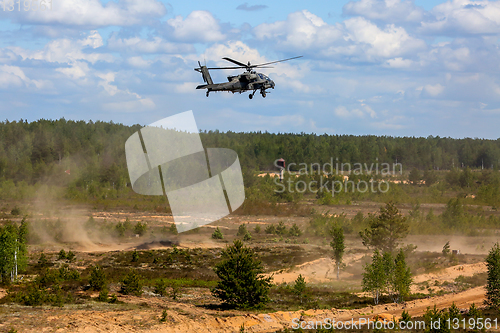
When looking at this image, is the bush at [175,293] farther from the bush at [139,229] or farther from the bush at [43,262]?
the bush at [139,229]

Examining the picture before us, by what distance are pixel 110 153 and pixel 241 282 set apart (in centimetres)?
10908

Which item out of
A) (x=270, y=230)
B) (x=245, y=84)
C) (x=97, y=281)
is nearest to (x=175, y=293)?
(x=97, y=281)

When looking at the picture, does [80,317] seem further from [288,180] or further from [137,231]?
[288,180]

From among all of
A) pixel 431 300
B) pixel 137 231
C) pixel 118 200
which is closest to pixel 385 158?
pixel 118 200

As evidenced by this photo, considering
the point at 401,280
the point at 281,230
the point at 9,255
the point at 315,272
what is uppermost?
the point at 9,255

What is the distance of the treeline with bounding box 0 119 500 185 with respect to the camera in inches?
4589

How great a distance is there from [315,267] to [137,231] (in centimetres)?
3241

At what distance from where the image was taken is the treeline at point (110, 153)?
382 feet

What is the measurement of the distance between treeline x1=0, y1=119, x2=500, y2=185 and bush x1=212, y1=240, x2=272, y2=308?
87309 mm

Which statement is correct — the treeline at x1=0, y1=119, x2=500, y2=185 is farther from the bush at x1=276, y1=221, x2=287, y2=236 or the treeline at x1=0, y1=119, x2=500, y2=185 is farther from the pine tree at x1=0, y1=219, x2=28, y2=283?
the pine tree at x1=0, y1=219, x2=28, y2=283

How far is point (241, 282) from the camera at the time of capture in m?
31.7

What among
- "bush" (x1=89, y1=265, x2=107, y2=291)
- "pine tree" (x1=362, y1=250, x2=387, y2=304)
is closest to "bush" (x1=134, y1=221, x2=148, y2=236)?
"bush" (x1=89, y1=265, x2=107, y2=291)

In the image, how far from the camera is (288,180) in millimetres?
115000

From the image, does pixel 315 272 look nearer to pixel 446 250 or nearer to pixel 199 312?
pixel 446 250
